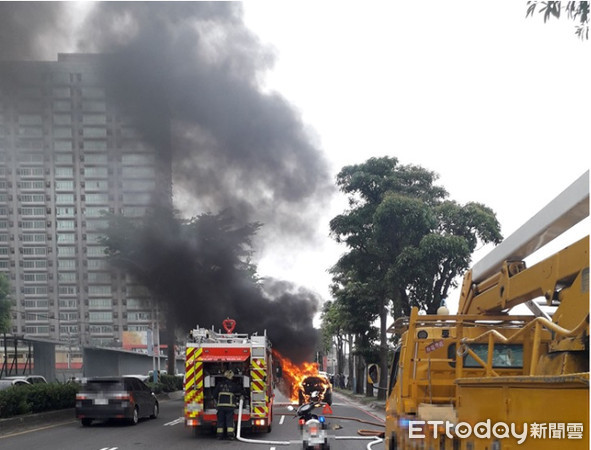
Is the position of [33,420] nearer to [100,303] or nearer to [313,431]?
[100,303]

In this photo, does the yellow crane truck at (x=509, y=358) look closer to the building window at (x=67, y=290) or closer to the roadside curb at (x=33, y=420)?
the building window at (x=67, y=290)

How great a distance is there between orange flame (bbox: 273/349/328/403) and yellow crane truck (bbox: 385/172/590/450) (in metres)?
22.0

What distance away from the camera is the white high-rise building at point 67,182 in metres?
12.8

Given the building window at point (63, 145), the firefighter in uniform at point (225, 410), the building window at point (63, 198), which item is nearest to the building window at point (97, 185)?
the building window at point (63, 198)

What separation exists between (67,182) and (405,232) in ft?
38.7

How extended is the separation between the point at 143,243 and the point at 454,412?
15408 mm

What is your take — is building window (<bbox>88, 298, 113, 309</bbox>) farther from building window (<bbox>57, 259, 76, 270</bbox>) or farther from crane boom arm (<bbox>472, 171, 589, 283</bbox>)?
crane boom arm (<bbox>472, 171, 589, 283</bbox>)

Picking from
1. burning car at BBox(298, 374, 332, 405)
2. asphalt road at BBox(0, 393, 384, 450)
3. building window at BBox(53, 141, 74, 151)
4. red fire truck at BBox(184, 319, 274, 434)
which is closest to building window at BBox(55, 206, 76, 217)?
building window at BBox(53, 141, 74, 151)

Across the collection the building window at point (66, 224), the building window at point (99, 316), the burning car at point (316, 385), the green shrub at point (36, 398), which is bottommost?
the burning car at point (316, 385)

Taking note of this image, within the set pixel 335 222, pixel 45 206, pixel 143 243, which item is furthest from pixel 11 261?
pixel 335 222

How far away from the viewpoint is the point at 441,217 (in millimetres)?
22375

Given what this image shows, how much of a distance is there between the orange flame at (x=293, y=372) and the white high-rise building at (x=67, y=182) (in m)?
11.7

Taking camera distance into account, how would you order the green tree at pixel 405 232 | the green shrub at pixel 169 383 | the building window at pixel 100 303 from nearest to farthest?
the building window at pixel 100 303 < the green tree at pixel 405 232 < the green shrub at pixel 169 383

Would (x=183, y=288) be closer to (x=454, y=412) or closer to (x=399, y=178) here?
(x=399, y=178)
